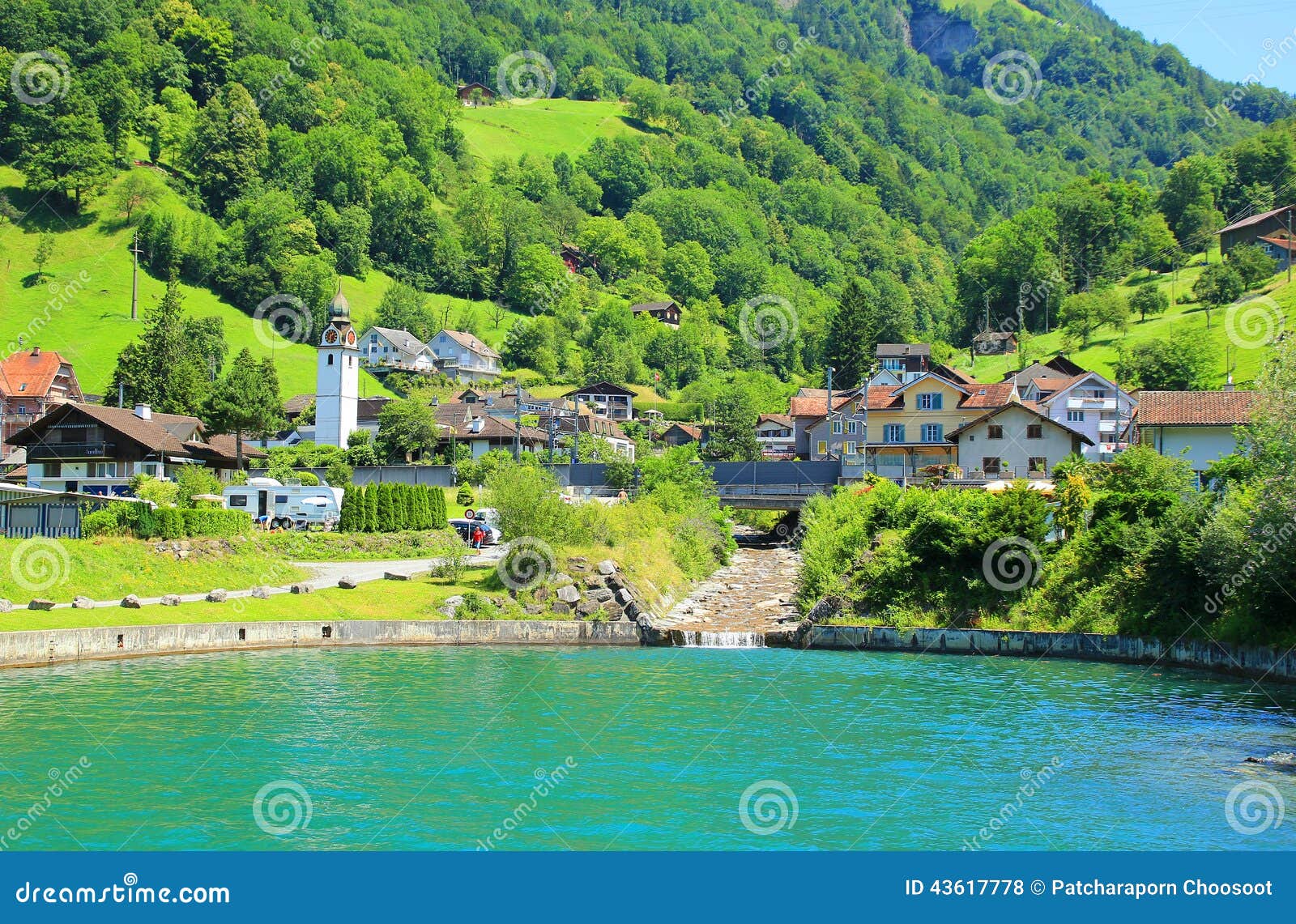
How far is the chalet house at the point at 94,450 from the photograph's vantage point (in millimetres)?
66125

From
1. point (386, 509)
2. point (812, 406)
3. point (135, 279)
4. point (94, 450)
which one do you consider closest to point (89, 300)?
point (135, 279)

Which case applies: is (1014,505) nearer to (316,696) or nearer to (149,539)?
(316,696)

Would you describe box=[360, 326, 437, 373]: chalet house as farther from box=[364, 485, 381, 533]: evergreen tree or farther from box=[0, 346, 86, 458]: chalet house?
box=[364, 485, 381, 533]: evergreen tree

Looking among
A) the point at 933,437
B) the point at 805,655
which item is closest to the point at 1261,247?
the point at 933,437

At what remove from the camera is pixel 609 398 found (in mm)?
136250

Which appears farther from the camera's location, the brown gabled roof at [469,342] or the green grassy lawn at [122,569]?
the brown gabled roof at [469,342]

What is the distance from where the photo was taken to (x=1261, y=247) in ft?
415

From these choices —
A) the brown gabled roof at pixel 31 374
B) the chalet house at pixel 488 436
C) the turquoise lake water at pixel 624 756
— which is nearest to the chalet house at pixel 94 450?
the chalet house at pixel 488 436

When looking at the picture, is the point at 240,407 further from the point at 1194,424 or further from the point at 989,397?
the point at 1194,424

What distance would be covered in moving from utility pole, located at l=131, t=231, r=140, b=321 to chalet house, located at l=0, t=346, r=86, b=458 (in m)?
15.0

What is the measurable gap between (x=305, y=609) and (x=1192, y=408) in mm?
45964

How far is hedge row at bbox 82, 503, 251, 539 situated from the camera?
43625mm

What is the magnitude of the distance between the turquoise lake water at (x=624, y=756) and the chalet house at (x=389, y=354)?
103 metres

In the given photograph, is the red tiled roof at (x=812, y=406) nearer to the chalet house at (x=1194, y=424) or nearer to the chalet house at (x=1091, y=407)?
the chalet house at (x=1091, y=407)
